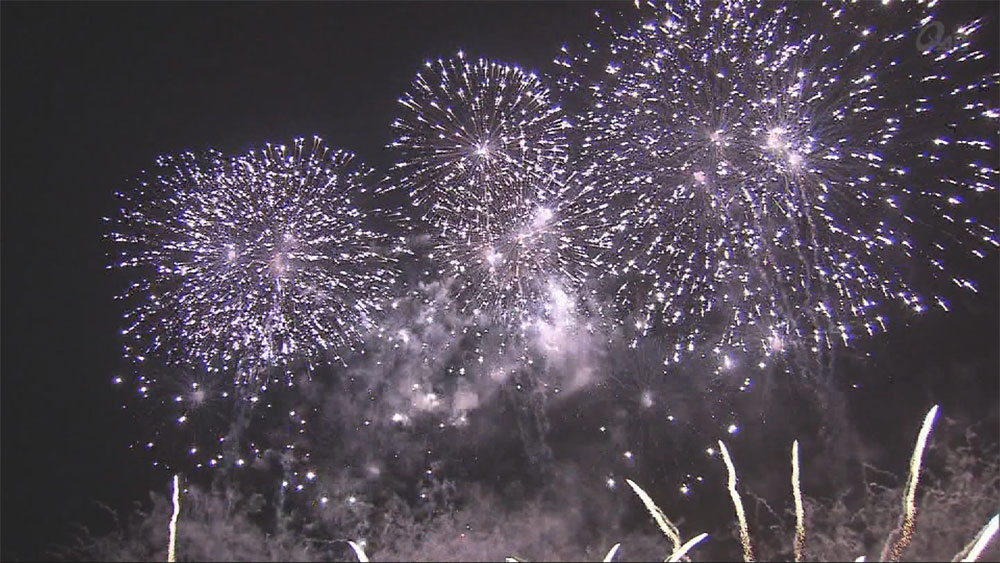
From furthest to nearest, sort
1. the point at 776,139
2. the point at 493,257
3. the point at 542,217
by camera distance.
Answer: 1. the point at 493,257
2. the point at 542,217
3. the point at 776,139

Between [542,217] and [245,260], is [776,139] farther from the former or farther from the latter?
[245,260]

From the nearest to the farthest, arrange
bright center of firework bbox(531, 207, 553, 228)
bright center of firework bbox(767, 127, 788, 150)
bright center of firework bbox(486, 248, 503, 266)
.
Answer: bright center of firework bbox(767, 127, 788, 150), bright center of firework bbox(531, 207, 553, 228), bright center of firework bbox(486, 248, 503, 266)

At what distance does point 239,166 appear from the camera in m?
8.97

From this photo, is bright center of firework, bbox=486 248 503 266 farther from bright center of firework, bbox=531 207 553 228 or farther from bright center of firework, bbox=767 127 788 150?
bright center of firework, bbox=767 127 788 150

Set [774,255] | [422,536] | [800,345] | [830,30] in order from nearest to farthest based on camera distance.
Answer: [830,30] → [774,255] → [800,345] → [422,536]

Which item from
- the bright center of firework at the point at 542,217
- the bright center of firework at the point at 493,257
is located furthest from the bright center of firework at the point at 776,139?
the bright center of firework at the point at 493,257

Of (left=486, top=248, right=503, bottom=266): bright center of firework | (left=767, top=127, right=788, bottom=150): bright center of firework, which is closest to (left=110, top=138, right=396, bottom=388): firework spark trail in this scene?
(left=486, top=248, right=503, bottom=266): bright center of firework

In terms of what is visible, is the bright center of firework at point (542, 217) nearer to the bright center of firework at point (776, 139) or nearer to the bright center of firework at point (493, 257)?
the bright center of firework at point (493, 257)

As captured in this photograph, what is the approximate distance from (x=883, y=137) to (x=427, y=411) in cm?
854

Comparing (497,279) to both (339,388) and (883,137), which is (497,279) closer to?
(339,388)

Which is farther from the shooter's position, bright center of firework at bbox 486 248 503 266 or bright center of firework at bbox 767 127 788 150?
bright center of firework at bbox 486 248 503 266

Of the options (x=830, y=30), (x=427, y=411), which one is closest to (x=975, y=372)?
(x=830, y=30)

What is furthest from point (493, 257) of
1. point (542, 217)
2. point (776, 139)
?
point (776, 139)

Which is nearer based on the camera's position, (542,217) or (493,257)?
(542,217)
